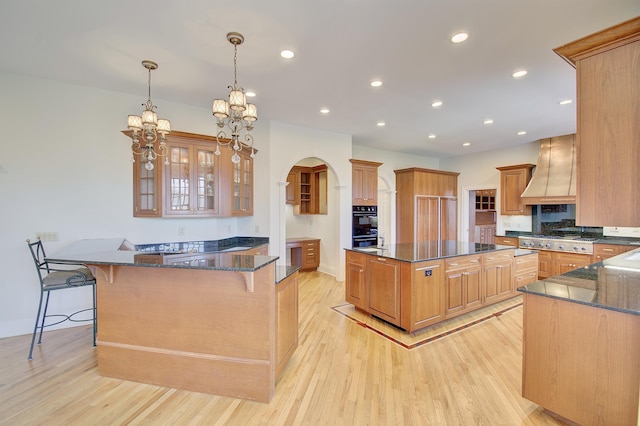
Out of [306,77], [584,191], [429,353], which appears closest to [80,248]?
[306,77]

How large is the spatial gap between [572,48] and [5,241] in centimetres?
547

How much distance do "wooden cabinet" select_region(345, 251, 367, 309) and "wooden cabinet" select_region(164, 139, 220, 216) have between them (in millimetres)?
2057

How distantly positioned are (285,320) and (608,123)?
8.38 feet

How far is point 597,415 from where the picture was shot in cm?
167

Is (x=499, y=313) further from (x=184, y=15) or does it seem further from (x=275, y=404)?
(x=184, y=15)

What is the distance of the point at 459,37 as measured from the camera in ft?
7.89

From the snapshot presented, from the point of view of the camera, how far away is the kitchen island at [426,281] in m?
3.12

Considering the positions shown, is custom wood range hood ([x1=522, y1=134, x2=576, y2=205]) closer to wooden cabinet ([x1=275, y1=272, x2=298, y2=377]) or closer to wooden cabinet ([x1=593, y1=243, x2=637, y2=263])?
wooden cabinet ([x1=593, y1=243, x2=637, y2=263])

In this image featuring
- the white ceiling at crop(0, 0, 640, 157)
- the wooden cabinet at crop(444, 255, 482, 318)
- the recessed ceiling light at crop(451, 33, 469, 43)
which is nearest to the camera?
the white ceiling at crop(0, 0, 640, 157)

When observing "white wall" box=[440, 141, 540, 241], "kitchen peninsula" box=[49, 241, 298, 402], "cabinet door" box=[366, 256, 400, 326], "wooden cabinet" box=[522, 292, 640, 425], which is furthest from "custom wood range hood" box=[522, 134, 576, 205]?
"kitchen peninsula" box=[49, 241, 298, 402]

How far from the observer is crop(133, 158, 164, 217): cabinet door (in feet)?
12.0

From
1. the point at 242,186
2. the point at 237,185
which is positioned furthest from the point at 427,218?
the point at 237,185

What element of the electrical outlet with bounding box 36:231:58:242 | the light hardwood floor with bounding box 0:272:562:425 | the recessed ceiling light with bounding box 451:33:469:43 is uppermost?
the recessed ceiling light with bounding box 451:33:469:43

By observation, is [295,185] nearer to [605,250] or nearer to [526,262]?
[526,262]
